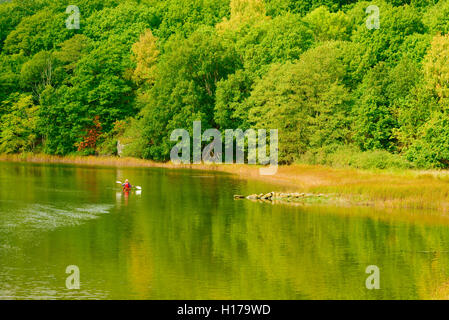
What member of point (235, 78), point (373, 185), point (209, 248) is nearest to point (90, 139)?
point (235, 78)

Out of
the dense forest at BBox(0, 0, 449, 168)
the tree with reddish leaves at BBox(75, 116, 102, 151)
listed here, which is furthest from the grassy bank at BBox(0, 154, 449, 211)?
the tree with reddish leaves at BBox(75, 116, 102, 151)

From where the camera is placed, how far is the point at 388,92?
6581 cm

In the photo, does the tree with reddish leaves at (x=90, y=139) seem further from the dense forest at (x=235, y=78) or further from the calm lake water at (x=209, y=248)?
the calm lake water at (x=209, y=248)

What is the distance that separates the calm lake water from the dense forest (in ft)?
72.3

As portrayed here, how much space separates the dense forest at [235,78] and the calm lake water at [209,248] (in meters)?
22.0

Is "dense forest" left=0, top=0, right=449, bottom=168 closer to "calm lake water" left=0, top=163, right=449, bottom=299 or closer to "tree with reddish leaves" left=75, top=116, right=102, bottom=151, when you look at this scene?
"tree with reddish leaves" left=75, top=116, right=102, bottom=151

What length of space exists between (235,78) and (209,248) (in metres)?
53.0

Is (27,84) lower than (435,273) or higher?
higher

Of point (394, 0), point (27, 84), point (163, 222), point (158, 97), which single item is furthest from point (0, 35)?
point (163, 222)

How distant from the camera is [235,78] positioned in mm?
79750

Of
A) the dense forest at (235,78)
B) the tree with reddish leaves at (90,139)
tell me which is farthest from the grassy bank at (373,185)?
the tree with reddish leaves at (90,139)

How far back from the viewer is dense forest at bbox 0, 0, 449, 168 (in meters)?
64.1
